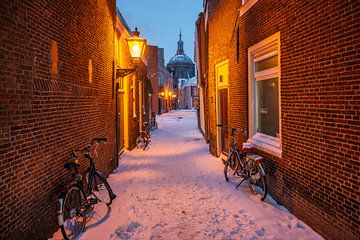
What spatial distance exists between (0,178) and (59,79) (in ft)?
7.03

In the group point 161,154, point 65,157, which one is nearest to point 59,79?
point 65,157

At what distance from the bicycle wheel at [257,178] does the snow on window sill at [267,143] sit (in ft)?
1.21

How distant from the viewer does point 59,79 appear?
205 inches

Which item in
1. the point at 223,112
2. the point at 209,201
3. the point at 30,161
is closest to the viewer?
the point at 30,161

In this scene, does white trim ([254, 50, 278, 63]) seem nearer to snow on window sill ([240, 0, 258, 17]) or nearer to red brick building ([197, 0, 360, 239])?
red brick building ([197, 0, 360, 239])

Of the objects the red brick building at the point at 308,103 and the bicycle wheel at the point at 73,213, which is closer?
the red brick building at the point at 308,103

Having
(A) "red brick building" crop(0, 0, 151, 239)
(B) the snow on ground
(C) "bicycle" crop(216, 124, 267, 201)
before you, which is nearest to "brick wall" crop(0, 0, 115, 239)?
(A) "red brick building" crop(0, 0, 151, 239)

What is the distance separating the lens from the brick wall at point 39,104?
3.62 meters

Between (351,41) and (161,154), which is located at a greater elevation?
(351,41)

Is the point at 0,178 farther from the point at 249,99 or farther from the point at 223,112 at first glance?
the point at 223,112

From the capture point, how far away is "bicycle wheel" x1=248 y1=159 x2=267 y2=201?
6393 millimetres

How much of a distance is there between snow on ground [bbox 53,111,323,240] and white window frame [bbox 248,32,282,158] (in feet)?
3.41

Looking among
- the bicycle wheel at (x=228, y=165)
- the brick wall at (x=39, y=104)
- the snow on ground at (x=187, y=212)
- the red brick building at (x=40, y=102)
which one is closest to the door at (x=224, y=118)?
the snow on ground at (x=187, y=212)

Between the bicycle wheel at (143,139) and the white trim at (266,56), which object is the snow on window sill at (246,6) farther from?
the bicycle wheel at (143,139)
